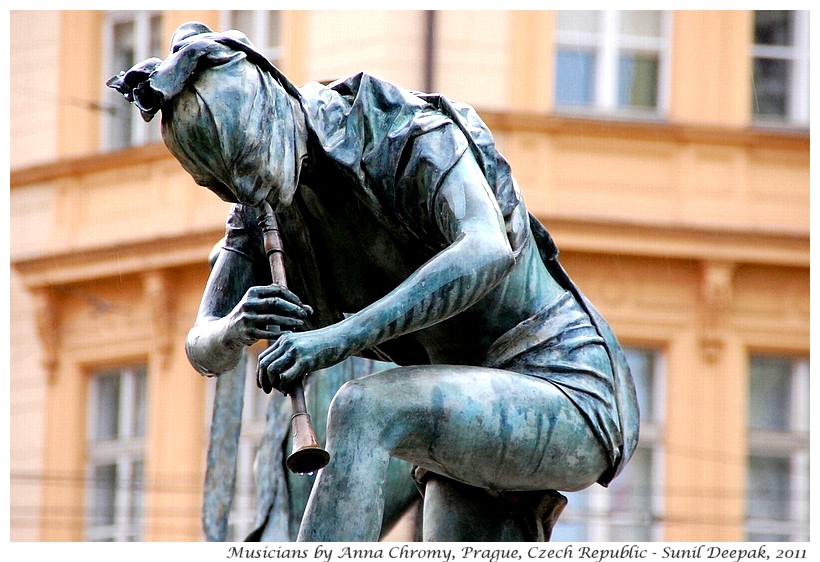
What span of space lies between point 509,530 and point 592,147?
1493 cm

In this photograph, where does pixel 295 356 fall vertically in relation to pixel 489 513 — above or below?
above

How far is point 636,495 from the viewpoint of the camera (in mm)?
19750

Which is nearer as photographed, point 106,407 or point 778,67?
point 778,67

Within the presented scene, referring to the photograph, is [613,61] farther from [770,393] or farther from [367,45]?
[770,393]

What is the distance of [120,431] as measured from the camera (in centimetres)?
2123

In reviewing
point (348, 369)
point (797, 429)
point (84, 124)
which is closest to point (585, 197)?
point (797, 429)

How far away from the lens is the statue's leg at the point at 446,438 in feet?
14.7

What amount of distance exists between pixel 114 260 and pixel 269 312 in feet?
53.8

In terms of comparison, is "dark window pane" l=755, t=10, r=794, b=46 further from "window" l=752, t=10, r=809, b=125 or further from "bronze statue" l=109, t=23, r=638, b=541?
"bronze statue" l=109, t=23, r=638, b=541

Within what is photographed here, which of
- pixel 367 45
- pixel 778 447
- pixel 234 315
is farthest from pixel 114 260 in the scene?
pixel 234 315

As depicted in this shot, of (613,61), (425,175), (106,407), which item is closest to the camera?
(425,175)

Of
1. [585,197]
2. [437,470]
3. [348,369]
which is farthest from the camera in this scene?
[585,197]

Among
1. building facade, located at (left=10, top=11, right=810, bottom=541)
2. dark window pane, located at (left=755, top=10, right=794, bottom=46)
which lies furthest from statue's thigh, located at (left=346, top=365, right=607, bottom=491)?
dark window pane, located at (left=755, top=10, right=794, bottom=46)
